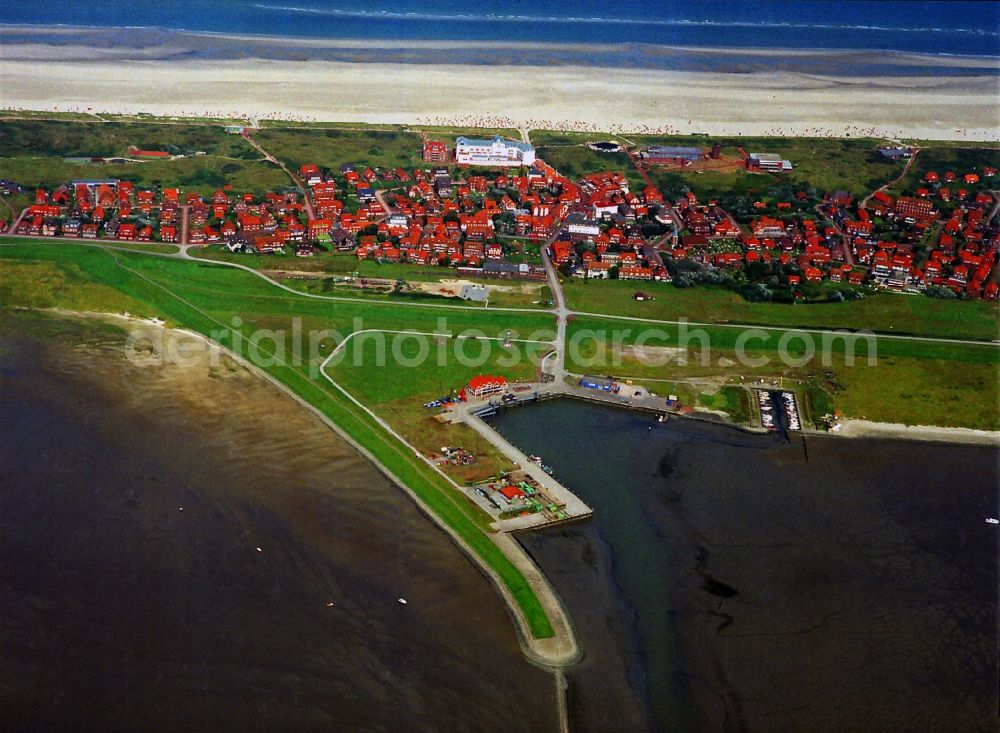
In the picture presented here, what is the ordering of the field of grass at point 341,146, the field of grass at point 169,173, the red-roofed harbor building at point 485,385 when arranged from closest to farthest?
1. the red-roofed harbor building at point 485,385
2. the field of grass at point 169,173
3. the field of grass at point 341,146

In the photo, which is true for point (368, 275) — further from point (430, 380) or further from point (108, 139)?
point (108, 139)

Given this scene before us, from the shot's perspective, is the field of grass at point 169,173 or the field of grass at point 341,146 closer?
the field of grass at point 169,173

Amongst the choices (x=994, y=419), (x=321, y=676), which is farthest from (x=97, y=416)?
(x=994, y=419)

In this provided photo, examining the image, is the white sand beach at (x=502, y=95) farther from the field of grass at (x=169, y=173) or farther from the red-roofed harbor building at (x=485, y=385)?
the red-roofed harbor building at (x=485, y=385)

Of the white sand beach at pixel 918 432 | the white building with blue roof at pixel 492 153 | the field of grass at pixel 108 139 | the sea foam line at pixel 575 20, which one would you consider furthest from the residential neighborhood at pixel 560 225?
the sea foam line at pixel 575 20

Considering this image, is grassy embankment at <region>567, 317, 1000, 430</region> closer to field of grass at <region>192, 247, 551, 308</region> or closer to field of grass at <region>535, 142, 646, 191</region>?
field of grass at <region>192, 247, 551, 308</region>

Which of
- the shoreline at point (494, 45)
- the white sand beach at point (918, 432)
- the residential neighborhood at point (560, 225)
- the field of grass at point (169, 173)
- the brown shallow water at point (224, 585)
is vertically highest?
the shoreline at point (494, 45)

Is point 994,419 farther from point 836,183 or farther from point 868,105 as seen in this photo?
point 868,105
